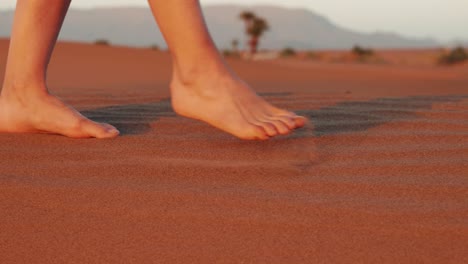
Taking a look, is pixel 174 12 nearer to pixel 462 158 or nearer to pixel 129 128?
pixel 129 128

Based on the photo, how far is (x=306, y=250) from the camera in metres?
1.16

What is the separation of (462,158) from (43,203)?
906 mm

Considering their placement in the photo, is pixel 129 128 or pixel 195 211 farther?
pixel 129 128

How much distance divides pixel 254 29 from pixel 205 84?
3317 cm

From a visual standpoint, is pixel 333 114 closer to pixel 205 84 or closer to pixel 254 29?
pixel 205 84

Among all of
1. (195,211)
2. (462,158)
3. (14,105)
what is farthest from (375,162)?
(14,105)

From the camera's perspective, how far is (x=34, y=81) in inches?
83.1

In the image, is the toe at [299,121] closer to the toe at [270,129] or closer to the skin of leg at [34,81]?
the toe at [270,129]

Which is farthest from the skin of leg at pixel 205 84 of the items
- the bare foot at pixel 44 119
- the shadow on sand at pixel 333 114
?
the bare foot at pixel 44 119

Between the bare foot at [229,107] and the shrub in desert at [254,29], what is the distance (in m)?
32.3

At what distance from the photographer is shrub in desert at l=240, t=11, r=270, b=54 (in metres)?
34.5

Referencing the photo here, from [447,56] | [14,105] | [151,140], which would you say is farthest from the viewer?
[447,56]

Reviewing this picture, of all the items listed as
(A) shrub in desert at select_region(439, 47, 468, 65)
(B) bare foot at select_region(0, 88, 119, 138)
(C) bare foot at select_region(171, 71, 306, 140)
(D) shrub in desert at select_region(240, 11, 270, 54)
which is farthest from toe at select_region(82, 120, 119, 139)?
(D) shrub in desert at select_region(240, 11, 270, 54)

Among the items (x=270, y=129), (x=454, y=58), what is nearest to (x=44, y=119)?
(x=270, y=129)
